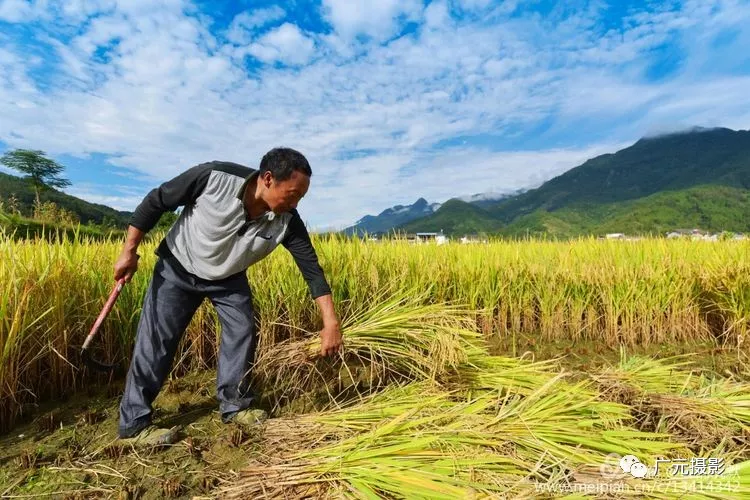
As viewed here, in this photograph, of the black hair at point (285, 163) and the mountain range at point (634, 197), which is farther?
the mountain range at point (634, 197)

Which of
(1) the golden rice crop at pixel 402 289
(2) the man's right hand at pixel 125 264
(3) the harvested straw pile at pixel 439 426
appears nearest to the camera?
(3) the harvested straw pile at pixel 439 426

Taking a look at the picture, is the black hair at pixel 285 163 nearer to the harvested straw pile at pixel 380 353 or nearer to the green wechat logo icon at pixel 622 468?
the harvested straw pile at pixel 380 353

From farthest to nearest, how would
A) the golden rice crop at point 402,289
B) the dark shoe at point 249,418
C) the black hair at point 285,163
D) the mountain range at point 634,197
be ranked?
the mountain range at point 634,197 → the golden rice crop at point 402,289 → the dark shoe at point 249,418 → the black hair at point 285,163

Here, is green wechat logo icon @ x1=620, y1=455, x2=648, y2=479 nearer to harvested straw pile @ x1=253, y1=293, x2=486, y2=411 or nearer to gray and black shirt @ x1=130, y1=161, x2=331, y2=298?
harvested straw pile @ x1=253, y1=293, x2=486, y2=411

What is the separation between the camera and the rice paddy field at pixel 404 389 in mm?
1324

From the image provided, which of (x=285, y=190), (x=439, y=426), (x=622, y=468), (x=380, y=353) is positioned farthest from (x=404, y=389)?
(x=285, y=190)

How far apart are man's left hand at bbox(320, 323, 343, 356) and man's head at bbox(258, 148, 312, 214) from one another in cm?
60

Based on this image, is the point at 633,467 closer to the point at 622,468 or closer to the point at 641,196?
the point at 622,468

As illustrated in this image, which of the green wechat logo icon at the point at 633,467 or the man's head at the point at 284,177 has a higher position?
the man's head at the point at 284,177

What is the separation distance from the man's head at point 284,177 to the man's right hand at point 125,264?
2.29ft

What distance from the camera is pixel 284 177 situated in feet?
5.60

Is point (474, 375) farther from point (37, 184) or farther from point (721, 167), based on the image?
point (721, 167)

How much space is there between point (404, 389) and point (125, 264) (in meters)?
1.46

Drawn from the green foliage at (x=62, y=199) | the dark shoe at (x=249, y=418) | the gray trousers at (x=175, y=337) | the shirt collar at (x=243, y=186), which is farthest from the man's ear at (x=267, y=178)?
the green foliage at (x=62, y=199)
